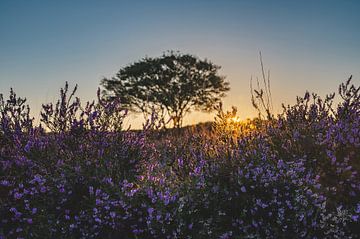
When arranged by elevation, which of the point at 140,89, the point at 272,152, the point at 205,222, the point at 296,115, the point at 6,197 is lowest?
the point at 205,222

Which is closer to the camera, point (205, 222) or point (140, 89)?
point (205, 222)

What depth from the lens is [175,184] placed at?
317 centimetres

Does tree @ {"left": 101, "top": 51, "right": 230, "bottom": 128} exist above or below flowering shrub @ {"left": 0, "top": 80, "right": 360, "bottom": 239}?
above

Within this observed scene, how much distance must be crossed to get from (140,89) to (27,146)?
20.6 metres

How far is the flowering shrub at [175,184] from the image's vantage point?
2.70 meters

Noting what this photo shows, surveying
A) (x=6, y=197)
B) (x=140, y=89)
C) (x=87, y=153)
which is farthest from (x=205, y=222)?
(x=140, y=89)

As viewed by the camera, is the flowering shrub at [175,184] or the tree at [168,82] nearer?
the flowering shrub at [175,184]

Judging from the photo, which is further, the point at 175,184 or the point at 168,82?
the point at 168,82

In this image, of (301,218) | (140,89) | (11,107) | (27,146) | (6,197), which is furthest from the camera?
(140,89)

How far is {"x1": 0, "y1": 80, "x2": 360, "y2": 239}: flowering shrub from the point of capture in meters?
2.70

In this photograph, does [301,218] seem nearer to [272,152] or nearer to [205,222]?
[205,222]

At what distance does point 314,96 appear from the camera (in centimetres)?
405

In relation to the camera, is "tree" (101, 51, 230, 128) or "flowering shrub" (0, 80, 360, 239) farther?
"tree" (101, 51, 230, 128)

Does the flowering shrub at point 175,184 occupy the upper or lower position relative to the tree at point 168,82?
lower
